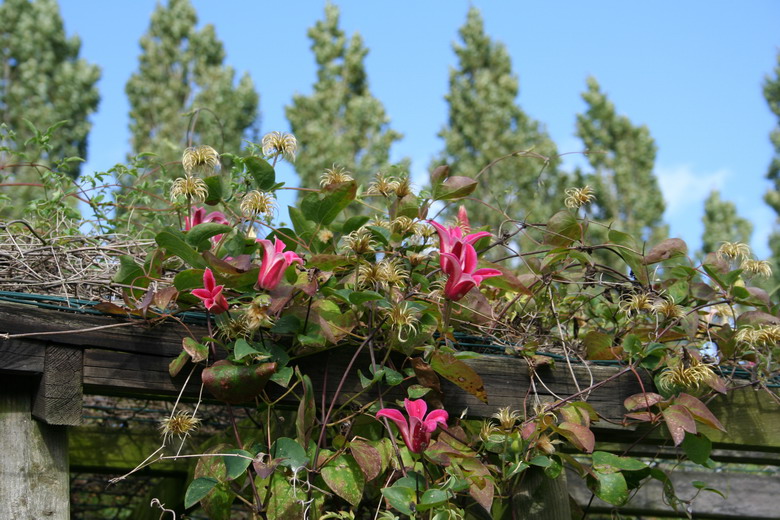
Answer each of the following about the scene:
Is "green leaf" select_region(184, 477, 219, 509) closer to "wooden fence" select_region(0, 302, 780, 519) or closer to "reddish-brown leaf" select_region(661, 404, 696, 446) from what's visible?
"wooden fence" select_region(0, 302, 780, 519)

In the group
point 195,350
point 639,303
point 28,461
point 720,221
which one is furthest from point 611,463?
point 720,221

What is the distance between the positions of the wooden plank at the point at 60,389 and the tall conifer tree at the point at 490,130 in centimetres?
1192

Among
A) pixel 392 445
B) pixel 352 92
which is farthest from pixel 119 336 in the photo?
pixel 352 92

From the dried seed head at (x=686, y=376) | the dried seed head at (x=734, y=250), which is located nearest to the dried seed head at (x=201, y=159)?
the dried seed head at (x=686, y=376)

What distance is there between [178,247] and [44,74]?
14734 mm

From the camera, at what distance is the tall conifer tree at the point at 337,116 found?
13156 millimetres

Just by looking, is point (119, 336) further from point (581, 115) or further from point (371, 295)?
point (581, 115)

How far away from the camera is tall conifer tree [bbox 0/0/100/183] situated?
13.8m

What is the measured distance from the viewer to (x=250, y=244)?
1.36 m

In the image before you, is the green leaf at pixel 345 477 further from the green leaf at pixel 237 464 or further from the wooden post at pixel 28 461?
the wooden post at pixel 28 461

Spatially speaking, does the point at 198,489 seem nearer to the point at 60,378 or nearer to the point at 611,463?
the point at 60,378

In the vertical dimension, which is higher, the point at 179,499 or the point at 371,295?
the point at 371,295

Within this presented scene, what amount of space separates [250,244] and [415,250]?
317mm

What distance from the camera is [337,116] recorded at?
1416 centimetres
